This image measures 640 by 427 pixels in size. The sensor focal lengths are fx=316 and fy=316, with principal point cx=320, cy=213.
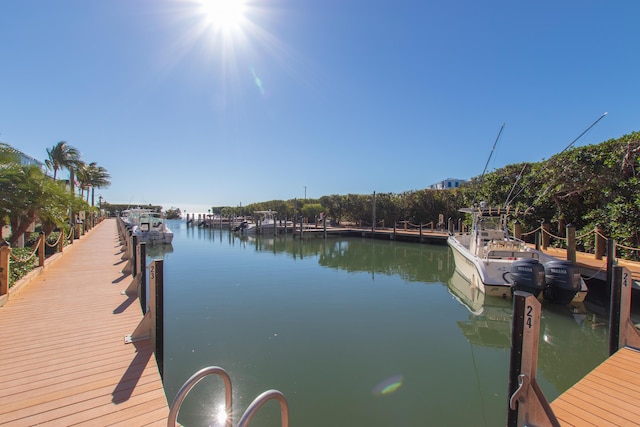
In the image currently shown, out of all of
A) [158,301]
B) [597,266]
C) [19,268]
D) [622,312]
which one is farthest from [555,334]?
[19,268]

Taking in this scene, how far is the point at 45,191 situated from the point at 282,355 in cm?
954

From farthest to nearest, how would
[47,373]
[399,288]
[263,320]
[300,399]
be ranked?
[399,288] < [263,320] < [300,399] < [47,373]

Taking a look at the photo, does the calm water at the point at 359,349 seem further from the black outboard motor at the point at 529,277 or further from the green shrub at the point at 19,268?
the green shrub at the point at 19,268

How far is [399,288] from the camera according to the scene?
1118 cm

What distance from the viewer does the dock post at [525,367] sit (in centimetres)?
295

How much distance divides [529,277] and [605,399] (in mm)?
4933

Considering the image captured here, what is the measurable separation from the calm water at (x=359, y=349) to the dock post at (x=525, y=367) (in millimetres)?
1024

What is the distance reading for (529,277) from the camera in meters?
7.79

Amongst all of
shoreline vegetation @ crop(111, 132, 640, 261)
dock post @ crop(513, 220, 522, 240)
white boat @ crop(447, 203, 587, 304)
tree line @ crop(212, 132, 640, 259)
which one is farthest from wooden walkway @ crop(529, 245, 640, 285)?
dock post @ crop(513, 220, 522, 240)

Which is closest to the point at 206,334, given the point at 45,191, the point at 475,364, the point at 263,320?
the point at 263,320

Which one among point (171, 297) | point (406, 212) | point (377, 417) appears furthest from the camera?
point (406, 212)

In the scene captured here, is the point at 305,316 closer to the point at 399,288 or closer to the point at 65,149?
the point at 399,288

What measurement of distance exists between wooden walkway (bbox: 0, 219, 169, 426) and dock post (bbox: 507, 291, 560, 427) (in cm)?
332

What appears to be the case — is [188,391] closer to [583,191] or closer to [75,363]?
[75,363]
